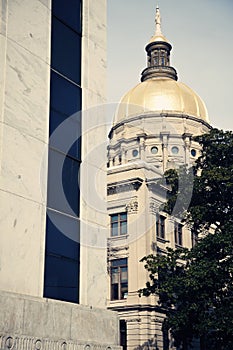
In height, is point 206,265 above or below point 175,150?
below

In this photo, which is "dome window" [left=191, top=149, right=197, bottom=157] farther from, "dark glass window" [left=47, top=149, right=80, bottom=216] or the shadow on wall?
"dark glass window" [left=47, top=149, right=80, bottom=216]

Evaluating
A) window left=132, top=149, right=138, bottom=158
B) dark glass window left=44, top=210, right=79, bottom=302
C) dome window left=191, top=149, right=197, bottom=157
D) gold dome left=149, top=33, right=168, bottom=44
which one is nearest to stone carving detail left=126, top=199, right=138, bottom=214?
A: window left=132, top=149, right=138, bottom=158

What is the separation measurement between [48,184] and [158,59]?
84.9 metres

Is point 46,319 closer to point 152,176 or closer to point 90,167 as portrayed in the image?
point 90,167

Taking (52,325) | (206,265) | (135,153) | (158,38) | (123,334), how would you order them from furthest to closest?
(158,38)
(135,153)
(123,334)
(206,265)
(52,325)

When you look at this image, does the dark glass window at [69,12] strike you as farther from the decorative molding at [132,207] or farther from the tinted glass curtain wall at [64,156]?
the decorative molding at [132,207]

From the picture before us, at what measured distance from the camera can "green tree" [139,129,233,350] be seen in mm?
26688

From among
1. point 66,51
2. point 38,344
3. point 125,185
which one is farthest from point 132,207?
point 38,344

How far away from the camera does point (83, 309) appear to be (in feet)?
→ 42.4

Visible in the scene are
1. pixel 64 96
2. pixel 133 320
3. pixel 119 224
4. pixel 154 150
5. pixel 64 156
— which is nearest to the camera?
pixel 64 156

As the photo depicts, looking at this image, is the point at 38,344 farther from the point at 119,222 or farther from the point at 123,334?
the point at 119,222

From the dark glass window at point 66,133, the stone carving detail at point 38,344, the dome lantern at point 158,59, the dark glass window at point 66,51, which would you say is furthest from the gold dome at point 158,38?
the stone carving detail at point 38,344

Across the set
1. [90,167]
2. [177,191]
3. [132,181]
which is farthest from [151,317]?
[90,167]

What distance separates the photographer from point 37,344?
11.2 meters
